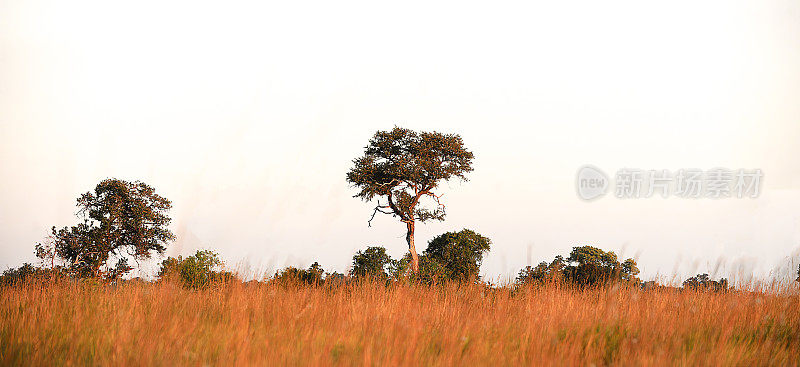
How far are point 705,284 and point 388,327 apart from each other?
25.2 feet

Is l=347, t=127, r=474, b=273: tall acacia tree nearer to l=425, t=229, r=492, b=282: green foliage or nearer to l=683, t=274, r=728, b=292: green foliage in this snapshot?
l=425, t=229, r=492, b=282: green foliage

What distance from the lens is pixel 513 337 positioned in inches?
301

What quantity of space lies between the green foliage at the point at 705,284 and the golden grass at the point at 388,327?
485 millimetres

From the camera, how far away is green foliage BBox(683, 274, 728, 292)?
11336mm

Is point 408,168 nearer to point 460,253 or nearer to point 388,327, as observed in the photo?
point 460,253

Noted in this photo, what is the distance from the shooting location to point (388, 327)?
759 centimetres

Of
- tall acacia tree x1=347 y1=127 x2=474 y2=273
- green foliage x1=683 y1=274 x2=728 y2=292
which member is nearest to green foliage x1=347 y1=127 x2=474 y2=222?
tall acacia tree x1=347 y1=127 x2=474 y2=273

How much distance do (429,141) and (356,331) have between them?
2197 cm

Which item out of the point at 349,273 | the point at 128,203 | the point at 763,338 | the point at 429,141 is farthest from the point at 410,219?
the point at 763,338

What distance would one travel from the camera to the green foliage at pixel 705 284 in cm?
1134

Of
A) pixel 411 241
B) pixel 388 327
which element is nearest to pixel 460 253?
pixel 411 241

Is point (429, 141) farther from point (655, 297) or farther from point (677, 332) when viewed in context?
point (677, 332)

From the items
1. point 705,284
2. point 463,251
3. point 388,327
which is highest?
point 463,251

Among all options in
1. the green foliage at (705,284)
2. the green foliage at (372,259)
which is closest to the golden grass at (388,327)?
the green foliage at (705,284)
